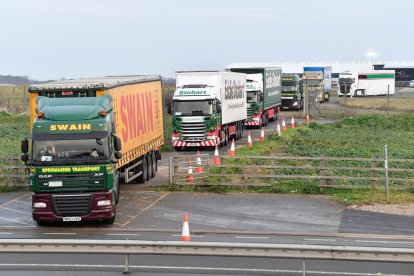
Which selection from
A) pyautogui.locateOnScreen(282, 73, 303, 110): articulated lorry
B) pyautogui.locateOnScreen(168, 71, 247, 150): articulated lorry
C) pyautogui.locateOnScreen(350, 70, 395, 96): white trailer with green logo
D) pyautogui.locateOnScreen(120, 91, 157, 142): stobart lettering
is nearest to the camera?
pyautogui.locateOnScreen(120, 91, 157, 142): stobart lettering

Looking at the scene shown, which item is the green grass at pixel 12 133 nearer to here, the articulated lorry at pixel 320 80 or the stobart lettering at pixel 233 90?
the stobart lettering at pixel 233 90

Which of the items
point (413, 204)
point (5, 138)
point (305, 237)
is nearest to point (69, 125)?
point (305, 237)

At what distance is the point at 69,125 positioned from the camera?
19734 millimetres

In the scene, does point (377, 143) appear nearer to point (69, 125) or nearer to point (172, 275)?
point (69, 125)

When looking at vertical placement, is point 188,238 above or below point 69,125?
below

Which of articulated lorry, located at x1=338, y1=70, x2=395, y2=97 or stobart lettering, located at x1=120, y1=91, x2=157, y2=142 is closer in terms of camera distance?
stobart lettering, located at x1=120, y1=91, x2=157, y2=142

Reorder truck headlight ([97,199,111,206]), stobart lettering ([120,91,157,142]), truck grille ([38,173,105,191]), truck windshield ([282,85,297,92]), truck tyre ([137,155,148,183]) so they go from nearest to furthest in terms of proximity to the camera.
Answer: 1. truck grille ([38,173,105,191])
2. truck headlight ([97,199,111,206])
3. stobart lettering ([120,91,157,142])
4. truck tyre ([137,155,148,183])
5. truck windshield ([282,85,297,92])

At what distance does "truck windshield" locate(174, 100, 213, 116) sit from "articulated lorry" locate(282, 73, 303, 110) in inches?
1338

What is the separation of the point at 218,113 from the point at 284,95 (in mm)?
34719

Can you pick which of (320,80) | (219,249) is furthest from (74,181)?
(320,80)

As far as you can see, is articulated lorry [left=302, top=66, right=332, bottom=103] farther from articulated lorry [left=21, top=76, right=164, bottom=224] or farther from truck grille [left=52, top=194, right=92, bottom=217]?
truck grille [left=52, top=194, right=92, bottom=217]

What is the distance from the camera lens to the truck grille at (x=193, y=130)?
127 ft

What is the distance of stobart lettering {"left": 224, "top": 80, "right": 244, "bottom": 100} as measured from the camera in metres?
42.0

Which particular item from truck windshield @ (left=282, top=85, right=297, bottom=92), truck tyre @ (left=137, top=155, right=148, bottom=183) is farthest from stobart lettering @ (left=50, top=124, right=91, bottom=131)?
truck windshield @ (left=282, top=85, right=297, bottom=92)
